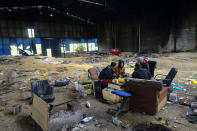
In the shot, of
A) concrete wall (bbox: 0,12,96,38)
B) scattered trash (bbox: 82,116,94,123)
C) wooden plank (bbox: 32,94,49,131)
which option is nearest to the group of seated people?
scattered trash (bbox: 82,116,94,123)

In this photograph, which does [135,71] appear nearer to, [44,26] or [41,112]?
[41,112]

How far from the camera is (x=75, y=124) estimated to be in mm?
2771

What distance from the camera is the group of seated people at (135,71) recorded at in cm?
345

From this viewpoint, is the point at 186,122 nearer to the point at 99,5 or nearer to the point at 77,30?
the point at 99,5

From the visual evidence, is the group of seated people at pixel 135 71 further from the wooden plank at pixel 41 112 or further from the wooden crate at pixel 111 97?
the wooden plank at pixel 41 112

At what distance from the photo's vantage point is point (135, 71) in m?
3.58

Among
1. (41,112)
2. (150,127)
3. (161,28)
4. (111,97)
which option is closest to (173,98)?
(150,127)

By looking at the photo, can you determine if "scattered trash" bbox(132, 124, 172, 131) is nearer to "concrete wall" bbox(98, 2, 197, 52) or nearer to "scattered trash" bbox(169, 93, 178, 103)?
"scattered trash" bbox(169, 93, 178, 103)

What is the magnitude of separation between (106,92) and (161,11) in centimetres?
1349

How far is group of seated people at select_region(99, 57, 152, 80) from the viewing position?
3450mm

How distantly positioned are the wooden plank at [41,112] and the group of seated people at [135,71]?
2304 millimetres

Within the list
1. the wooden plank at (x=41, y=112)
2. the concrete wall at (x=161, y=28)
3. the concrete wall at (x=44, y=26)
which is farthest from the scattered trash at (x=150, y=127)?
the concrete wall at (x=44, y=26)

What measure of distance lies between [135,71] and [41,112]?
8.29 ft

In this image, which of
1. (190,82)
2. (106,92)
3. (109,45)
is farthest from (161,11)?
(106,92)
